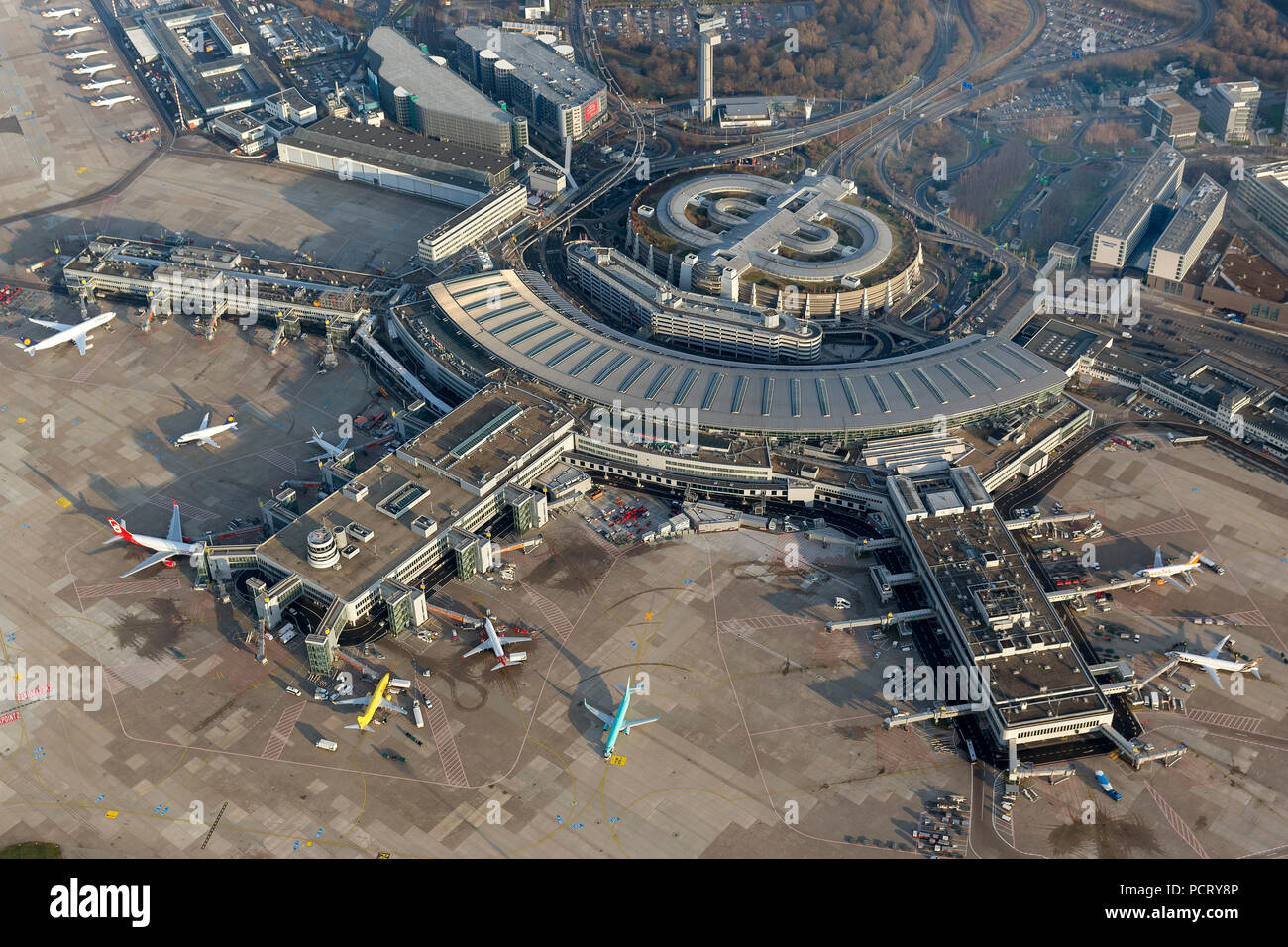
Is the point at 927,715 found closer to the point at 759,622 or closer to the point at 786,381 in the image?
the point at 759,622

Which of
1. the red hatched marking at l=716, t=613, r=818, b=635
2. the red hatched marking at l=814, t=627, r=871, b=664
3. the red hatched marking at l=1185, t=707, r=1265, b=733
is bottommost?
the red hatched marking at l=1185, t=707, r=1265, b=733

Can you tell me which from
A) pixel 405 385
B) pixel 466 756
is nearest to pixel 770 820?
pixel 466 756

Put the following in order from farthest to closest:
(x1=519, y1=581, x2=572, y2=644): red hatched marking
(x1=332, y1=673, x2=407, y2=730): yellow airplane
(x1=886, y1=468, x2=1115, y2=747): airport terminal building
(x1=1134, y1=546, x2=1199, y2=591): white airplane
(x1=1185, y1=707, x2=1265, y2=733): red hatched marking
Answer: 1. (x1=1134, y1=546, x2=1199, y2=591): white airplane
2. (x1=519, y1=581, x2=572, y2=644): red hatched marking
3. (x1=1185, y1=707, x2=1265, y2=733): red hatched marking
4. (x1=332, y1=673, x2=407, y2=730): yellow airplane
5. (x1=886, y1=468, x2=1115, y2=747): airport terminal building

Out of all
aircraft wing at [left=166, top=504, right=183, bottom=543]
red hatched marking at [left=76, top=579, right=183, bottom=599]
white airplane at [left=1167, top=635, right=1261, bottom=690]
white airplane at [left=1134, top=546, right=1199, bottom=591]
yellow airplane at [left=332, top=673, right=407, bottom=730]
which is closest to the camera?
yellow airplane at [left=332, top=673, right=407, bottom=730]

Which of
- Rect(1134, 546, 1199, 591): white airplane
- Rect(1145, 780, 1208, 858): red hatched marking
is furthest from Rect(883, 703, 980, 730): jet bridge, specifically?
Rect(1134, 546, 1199, 591): white airplane

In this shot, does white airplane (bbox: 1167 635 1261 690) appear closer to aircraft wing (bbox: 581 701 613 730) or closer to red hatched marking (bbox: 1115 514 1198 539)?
red hatched marking (bbox: 1115 514 1198 539)

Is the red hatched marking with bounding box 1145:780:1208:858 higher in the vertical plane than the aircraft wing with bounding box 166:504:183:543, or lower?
lower

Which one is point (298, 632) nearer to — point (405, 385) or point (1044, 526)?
point (405, 385)
